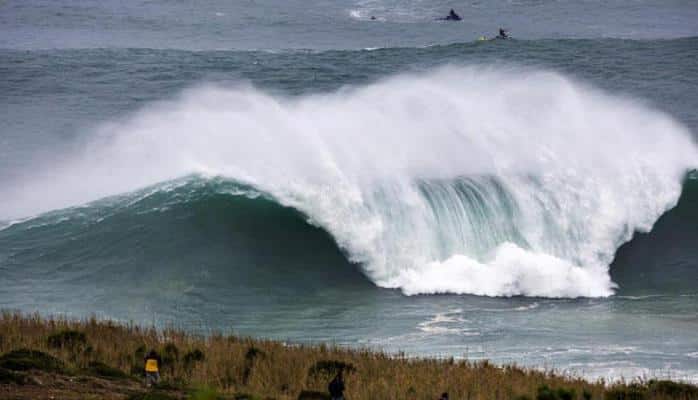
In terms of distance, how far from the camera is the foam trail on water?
23656mm

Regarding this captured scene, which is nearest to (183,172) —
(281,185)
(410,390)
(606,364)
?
(281,185)

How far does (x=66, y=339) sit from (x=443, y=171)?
13.1m

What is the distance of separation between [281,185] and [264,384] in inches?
479

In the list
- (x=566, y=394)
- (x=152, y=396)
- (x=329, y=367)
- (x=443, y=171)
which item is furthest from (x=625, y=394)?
(x=443, y=171)

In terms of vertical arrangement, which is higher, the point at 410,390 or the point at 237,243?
the point at 237,243

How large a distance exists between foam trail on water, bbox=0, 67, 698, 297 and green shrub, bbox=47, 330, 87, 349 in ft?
28.1

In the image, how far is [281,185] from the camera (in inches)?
1003

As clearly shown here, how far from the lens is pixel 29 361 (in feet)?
42.4

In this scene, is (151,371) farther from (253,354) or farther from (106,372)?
(253,354)

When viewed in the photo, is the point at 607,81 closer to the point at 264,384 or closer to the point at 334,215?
the point at 334,215

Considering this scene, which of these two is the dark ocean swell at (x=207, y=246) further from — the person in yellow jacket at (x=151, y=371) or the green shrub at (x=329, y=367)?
the person in yellow jacket at (x=151, y=371)

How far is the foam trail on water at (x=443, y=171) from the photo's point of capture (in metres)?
23.7

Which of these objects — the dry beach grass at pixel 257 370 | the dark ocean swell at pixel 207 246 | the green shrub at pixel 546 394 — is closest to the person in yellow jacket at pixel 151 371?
the dry beach grass at pixel 257 370

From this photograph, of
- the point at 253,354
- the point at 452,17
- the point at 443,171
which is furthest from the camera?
the point at 452,17
